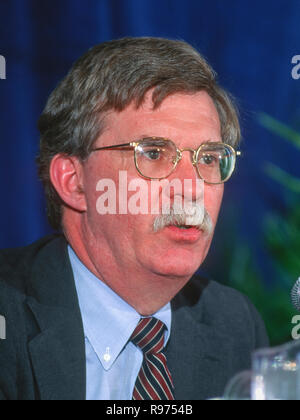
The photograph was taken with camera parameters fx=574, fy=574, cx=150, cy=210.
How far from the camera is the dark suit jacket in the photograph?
1400 mm

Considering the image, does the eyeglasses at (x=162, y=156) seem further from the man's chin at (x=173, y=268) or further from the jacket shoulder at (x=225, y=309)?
the jacket shoulder at (x=225, y=309)

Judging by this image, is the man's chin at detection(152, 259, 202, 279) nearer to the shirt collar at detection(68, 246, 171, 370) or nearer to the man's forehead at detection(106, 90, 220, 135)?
the shirt collar at detection(68, 246, 171, 370)

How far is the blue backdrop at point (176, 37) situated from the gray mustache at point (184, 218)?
19 centimetres

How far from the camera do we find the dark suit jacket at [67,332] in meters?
1.40

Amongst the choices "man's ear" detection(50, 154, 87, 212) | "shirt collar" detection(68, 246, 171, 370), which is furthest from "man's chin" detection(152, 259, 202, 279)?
"man's ear" detection(50, 154, 87, 212)

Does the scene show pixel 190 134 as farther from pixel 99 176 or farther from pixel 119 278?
pixel 119 278

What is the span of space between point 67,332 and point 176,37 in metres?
0.87

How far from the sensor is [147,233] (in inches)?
58.2

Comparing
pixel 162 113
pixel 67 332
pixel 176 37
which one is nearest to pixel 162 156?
pixel 162 113

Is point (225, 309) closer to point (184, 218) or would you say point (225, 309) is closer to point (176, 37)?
point (184, 218)

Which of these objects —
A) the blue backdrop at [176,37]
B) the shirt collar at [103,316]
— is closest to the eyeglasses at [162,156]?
the blue backdrop at [176,37]

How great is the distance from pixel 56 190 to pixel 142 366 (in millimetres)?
530
